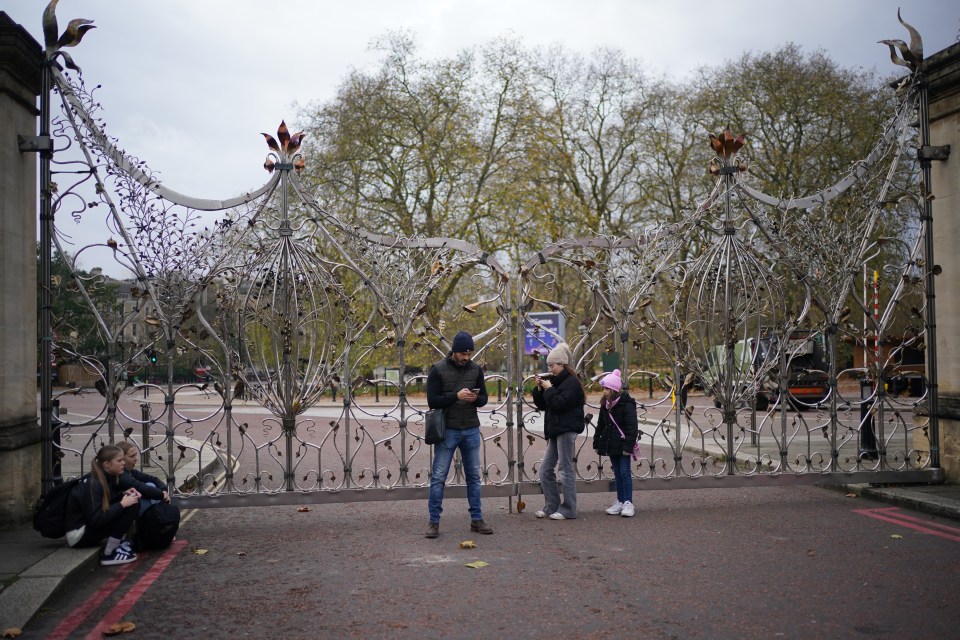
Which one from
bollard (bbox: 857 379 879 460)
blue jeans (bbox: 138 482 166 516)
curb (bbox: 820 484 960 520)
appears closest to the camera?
blue jeans (bbox: 138 482 166 516)

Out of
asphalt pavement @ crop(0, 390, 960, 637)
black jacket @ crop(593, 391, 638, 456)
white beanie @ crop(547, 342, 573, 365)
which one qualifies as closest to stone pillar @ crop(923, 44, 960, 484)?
asphalt pavement @ crop(0, 390, 960, 637)

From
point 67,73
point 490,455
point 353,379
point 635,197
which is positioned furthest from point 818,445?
point 635,197

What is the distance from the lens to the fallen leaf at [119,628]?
513 centimetres

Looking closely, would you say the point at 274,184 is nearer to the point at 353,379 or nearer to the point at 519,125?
the point at 353,379

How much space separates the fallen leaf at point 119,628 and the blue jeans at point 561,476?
455 cm

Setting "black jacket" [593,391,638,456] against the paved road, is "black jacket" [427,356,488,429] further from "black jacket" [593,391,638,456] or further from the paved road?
"black jacket" [593,391,638,456]

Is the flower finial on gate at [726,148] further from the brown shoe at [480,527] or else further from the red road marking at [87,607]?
the red road marking at [87,607]

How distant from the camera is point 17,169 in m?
8.04

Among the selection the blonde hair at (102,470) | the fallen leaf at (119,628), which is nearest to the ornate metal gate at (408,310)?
the blonde hair at (102,470)

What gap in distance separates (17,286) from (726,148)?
765 cm

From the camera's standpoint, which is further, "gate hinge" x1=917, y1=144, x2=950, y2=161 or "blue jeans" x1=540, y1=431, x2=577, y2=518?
"gate hinge" x1=917, y1=144, x2=950, y2=161

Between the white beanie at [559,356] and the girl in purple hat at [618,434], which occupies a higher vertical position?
the white beanie at [559,356]

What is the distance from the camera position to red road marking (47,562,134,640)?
5.21 m

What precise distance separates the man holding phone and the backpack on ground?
2.33 metres
